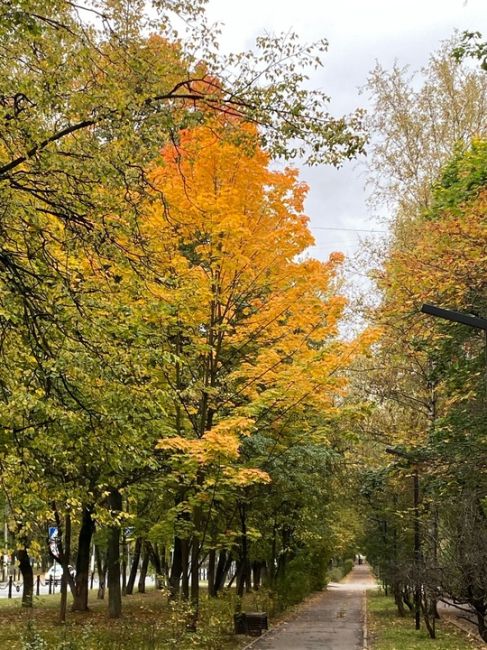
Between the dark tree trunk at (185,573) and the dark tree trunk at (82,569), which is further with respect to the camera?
the dark tree trunk at (82,569)

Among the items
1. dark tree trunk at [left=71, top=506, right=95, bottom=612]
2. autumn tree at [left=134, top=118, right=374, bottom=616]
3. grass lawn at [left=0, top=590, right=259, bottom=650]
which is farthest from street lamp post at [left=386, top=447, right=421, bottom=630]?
dark tree trunk at [left=71, top=506, right=95, bottom=612]

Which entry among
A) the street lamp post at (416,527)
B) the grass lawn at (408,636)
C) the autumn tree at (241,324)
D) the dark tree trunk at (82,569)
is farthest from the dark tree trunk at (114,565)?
the street lamp post at (416,527)

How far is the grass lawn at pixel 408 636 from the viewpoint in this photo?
1533cm

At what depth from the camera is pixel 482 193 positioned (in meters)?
12.0

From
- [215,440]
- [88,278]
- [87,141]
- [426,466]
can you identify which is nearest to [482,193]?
[426,466]

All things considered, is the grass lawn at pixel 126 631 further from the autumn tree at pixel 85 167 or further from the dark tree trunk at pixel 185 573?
the autumn tree at pixel 85 167

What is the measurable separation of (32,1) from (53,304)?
8.57 feet

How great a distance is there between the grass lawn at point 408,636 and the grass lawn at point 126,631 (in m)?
3.80

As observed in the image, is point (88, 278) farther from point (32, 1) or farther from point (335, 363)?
point (335, 363)

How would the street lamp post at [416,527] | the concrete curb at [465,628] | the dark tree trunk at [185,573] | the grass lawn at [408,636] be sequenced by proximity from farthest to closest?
1. the concrete curb at [465,628]
2. the grass lawn at [408,636]
3. the street lamp post at [416,527]
4. the dark tree trunk at [185,573]

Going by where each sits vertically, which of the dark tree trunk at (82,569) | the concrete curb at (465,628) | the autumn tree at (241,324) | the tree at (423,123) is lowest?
the concrete curb at (465,628)

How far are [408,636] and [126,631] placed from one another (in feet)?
31.8

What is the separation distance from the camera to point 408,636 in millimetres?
17672

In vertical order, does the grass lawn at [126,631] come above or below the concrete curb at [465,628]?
above
